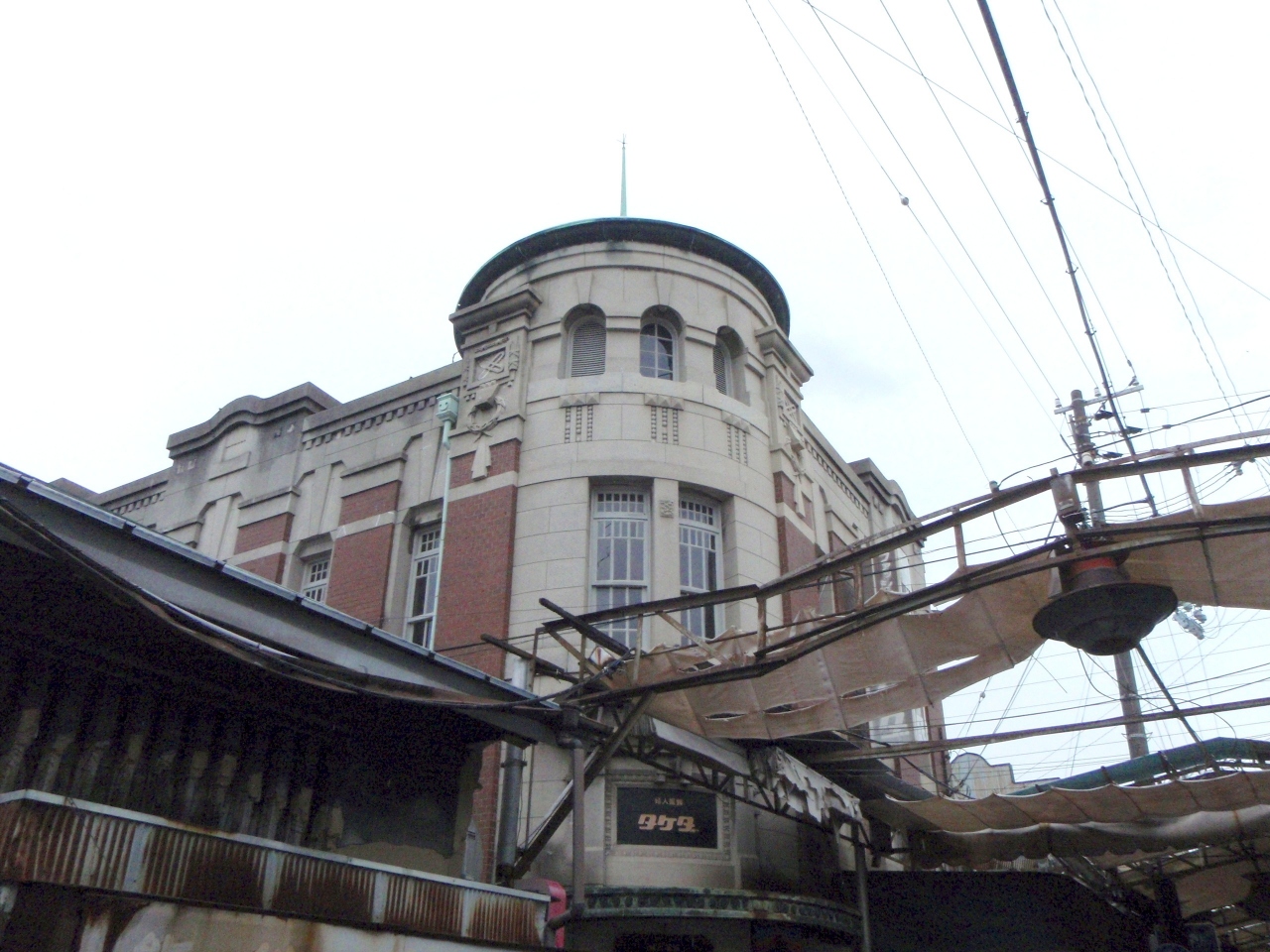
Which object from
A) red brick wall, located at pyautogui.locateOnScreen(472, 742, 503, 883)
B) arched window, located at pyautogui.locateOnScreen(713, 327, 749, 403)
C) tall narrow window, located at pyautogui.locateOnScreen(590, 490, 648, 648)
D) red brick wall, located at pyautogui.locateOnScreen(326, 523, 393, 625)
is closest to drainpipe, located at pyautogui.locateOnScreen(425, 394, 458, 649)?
red brick wall, located at pyautogui.locateOnScreen(326, 523, 393, 625)

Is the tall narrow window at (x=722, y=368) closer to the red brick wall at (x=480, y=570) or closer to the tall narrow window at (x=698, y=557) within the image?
the tall narrow window at (x=698, y=557)

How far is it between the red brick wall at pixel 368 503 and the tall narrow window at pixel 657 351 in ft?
15.0

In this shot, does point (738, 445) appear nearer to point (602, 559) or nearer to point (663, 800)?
point (602, 559)

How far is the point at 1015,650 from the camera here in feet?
34.8

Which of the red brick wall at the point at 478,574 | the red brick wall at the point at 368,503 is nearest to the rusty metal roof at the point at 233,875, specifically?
the red brick wall at the point at 478,574

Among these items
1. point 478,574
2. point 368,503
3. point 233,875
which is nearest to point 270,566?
point 368,503

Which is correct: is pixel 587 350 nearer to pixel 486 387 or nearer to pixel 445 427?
pixel 486 387

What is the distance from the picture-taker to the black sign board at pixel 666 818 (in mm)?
13352

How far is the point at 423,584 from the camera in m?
17.0

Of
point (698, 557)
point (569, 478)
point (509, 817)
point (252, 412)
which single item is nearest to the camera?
point (509, 817)

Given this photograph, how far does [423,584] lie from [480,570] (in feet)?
5.87

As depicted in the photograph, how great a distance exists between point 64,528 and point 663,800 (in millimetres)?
8412

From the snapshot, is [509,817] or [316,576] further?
[316,576]

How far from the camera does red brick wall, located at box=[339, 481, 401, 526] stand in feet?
57.9
